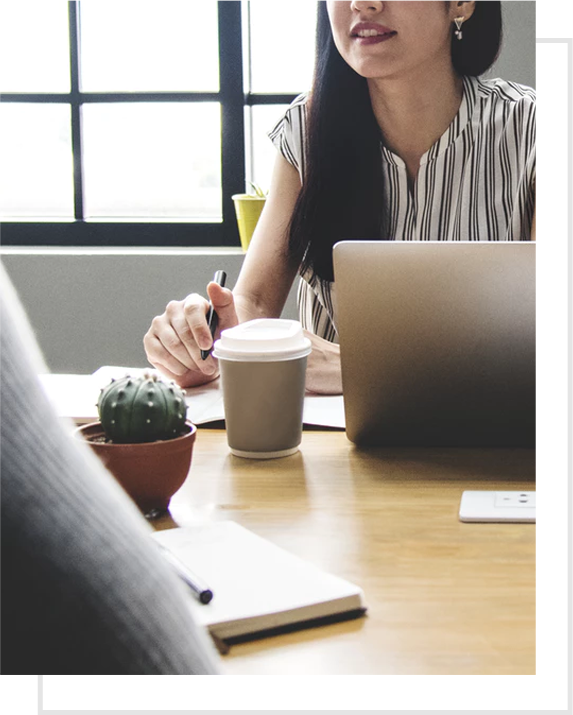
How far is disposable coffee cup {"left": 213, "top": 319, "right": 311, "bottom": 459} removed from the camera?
0.91m

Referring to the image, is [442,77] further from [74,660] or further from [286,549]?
[74,660]

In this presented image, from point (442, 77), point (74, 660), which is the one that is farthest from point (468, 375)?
point (442, 77)

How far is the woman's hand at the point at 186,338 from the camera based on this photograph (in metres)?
1.13

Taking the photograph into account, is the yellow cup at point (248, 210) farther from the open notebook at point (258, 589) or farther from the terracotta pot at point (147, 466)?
the open notebook at point (258, 589)

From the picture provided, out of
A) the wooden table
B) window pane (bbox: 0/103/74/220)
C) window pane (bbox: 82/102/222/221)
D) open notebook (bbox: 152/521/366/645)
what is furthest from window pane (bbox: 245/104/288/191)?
open notebook (bbox: 152/521/366/645)

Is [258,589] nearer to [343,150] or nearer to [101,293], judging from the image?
[343,150]

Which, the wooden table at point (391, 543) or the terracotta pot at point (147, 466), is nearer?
the wooden table at point (391, 543)

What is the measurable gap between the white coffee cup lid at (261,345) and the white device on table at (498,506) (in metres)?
0.23

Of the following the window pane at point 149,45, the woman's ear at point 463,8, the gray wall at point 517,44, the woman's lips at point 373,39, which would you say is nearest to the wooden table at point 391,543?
the woman's lips at point 373,39

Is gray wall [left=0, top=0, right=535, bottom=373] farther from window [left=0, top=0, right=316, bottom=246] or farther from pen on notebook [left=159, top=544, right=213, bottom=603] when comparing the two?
pen on notebook [left=159, top=544, right=213, bottom=603]

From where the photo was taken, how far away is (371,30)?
1.42 m

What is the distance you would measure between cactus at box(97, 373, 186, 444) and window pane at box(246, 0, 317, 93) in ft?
7.17

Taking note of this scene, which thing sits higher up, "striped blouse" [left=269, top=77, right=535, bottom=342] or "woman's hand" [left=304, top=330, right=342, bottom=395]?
"striped blouse" [left=269, top=77, right=535, bottom=342]

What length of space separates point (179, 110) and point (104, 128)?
0.25 m
